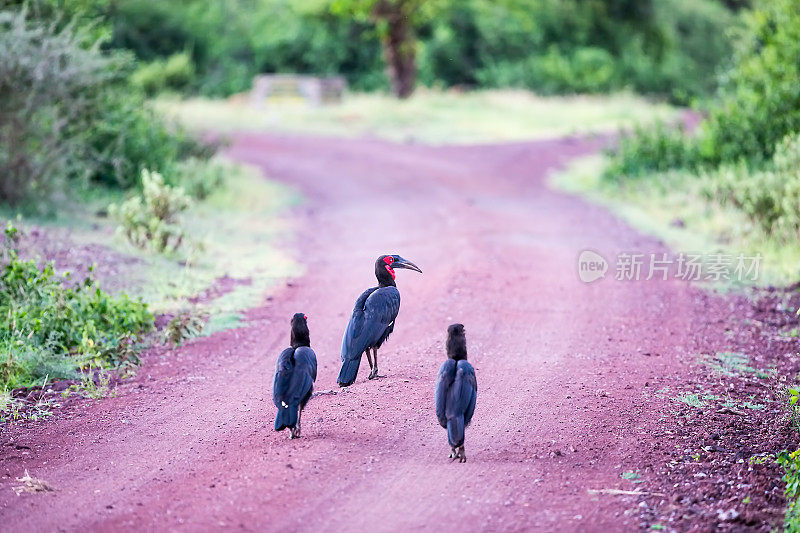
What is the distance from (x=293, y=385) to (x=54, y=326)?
369 cm

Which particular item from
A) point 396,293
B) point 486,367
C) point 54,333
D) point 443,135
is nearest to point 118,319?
point 54,333

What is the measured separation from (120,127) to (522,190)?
315 inches

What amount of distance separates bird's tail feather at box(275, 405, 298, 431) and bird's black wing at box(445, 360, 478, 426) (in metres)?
1.06

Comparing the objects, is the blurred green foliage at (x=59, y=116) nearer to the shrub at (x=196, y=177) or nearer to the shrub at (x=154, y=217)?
the shrub at (x=196, y=177)

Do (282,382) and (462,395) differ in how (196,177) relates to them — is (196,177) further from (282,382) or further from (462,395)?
(462,395)

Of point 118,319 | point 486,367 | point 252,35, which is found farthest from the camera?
point 252,35

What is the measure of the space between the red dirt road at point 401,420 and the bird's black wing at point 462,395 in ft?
1.29

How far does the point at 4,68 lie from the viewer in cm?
1251

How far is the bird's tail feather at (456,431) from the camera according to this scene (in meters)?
5.84

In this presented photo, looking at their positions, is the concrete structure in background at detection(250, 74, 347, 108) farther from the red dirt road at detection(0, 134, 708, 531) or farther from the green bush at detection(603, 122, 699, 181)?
the red dirt road at detection(0, 134, 708, 531)

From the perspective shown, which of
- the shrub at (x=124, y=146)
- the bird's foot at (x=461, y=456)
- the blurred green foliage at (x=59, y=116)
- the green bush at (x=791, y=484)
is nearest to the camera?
the green bush at (x=791, y=484)

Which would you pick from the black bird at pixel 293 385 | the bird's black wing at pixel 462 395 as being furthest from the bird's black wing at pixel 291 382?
the bird's black wing at pixel 462 395

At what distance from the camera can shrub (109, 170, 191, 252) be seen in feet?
39.3

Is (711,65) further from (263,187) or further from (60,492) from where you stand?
(60,492)
